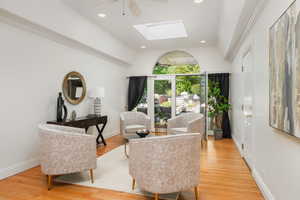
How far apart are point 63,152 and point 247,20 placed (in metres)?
3.30

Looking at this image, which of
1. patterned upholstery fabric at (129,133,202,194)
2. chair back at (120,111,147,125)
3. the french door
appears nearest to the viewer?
patterned upholstery fabric at (129,133,202,194)

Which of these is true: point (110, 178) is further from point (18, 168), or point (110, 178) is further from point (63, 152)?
point (18, 168)

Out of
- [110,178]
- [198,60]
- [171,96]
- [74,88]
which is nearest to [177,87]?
[171,96]

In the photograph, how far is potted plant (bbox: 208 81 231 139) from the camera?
5.50m

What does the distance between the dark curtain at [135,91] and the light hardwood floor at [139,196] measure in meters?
3.76

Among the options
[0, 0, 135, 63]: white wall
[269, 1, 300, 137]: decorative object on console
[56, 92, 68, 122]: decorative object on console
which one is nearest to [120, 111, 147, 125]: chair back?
[0, 0, 135, 63]: white wall

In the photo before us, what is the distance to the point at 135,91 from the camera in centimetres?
673

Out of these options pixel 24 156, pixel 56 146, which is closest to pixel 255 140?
pixel 56 146

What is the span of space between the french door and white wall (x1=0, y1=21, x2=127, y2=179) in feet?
9.83

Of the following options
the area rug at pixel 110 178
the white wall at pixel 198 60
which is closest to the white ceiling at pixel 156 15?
the white wall at pixel 198 60

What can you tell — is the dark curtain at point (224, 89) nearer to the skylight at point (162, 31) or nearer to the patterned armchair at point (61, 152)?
the skylight at point (162, 31)

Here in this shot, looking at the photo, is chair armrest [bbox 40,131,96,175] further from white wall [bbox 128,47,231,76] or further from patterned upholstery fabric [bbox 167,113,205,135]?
white wall [bbox 128,47,231,76]

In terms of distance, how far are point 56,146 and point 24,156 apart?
122 centimetres

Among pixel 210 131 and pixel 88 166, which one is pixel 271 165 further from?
pixel 210 131
